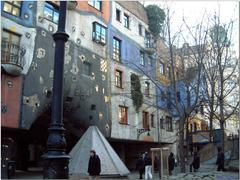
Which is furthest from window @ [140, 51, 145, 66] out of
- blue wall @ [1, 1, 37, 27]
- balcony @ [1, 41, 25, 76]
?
balcony @ [1, 41, 25, 76]

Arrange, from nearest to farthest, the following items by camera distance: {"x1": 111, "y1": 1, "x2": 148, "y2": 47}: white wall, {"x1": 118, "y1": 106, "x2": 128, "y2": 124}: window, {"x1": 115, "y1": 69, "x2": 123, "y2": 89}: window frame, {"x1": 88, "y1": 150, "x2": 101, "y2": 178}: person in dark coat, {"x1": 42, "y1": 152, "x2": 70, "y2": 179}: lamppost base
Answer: {"x1": 42, "y1": 152, "x2": 70, "y2": 179}: lamppost base < {"x1": 88, "y1": 150, "x2": 101, "y2": 178}: person in dark coat < {"x1": 118, "y1": 106, "x2": 128, "y2": 124}: window < {"x1": 115, "y1": 69, "x2": 123, "y2": 89}: window frame < {"x1": 111, "y1": 1, "x2": 148, "y2": 47}: white wall

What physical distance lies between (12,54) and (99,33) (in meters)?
8.63

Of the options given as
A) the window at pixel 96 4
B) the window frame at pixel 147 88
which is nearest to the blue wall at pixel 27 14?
the window at pixel 96 4

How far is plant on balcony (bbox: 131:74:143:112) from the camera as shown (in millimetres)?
28672

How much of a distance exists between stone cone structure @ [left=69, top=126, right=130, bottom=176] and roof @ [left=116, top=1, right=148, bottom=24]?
1353 cm

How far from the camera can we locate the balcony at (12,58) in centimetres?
1773

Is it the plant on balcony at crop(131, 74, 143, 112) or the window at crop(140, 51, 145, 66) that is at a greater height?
the window at crop(140, 51, 145, 66)

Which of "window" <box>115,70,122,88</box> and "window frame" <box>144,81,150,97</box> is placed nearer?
"window" <box>115,70,122,88</box>

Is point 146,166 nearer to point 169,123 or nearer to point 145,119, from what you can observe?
point 145,119

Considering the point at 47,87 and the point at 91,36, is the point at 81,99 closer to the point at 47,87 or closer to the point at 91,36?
the point at 47,87

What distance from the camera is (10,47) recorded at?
1827 centimetres

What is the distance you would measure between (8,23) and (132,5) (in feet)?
49.1

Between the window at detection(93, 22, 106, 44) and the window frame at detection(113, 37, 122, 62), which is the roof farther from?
the window at detection(93, 22, 106, 44)

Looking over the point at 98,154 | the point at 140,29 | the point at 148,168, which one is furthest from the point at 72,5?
the point at 148,168
